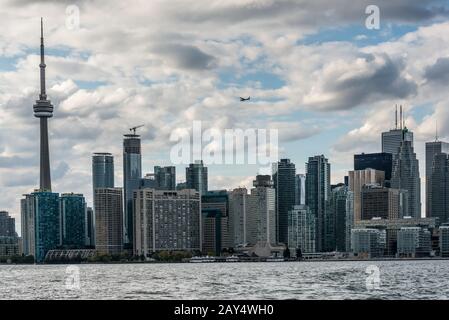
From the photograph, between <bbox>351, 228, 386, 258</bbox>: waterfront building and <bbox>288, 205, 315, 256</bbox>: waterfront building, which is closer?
<bbox>288, 205, 315, 256</bbox>: waterfront building

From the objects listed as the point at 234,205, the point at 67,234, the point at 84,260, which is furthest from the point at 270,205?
the point at 67,234

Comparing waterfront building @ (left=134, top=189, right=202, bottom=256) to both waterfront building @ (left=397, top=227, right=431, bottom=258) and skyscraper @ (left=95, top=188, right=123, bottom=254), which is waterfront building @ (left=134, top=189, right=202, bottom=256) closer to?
skyscraper @ (left=95, top=188, right=123, bottom=254)

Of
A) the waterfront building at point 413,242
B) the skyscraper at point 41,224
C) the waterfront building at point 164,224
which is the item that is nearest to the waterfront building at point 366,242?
the waterfront building at point 413,242

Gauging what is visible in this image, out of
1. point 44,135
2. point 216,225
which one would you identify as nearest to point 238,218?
point 216,225

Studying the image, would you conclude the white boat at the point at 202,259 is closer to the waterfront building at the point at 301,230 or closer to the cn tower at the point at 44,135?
the waterfront building at the point at 301,230

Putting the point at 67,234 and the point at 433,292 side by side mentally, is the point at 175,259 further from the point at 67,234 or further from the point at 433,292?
the point at 433,292

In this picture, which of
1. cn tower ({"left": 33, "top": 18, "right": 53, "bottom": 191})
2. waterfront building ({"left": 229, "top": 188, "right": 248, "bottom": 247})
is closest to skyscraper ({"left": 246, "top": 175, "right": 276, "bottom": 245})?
waterfront building ({"left": 229, "top": 188, "right": 248, "bottom": 247})
